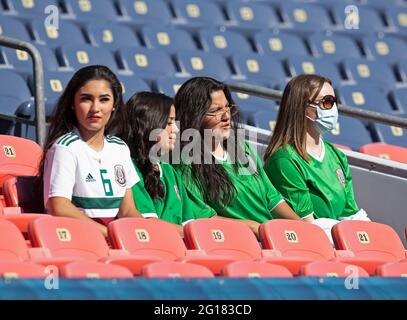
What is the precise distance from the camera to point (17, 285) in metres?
3.39

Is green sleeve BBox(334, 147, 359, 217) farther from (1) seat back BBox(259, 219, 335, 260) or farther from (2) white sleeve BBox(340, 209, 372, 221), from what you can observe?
(1) seat back BBox(259, 219, 335, 260)

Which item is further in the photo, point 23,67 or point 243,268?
point 23,67

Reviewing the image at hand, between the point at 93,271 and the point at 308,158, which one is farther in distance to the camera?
the point at 308,158

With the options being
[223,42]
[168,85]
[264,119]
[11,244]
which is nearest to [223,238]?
[11,244]

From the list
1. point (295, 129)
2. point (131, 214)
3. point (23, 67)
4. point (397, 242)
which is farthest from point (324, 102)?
point (23, 67)

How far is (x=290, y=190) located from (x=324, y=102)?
45cm

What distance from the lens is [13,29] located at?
805 centimetres

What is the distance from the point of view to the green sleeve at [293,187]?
5508 mm

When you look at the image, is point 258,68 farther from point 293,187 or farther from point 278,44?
point 293,187

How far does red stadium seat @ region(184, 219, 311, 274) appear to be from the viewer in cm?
464

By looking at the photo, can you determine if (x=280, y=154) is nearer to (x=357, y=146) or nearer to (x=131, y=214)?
(x=131, y=214)

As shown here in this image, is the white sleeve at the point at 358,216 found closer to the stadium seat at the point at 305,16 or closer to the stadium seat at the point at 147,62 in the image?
the stadium seat at the point at 147,62

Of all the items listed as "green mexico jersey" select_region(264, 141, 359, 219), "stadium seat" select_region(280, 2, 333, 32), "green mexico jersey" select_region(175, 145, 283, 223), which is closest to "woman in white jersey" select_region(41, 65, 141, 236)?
"green mexico jersey" select_region(175, 145, 283, 223)

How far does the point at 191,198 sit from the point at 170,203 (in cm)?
14
